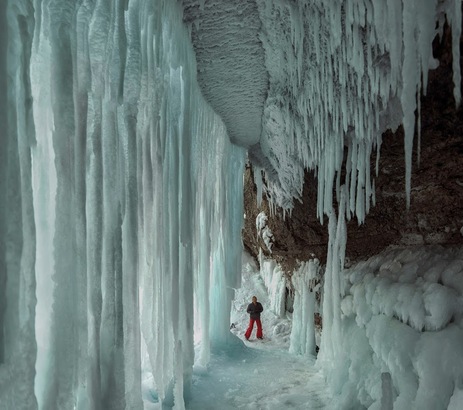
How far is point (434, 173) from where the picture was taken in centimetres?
464

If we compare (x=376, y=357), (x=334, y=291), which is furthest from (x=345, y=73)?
(x=334, y=291)

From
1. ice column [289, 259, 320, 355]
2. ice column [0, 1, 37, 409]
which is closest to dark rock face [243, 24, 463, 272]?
ice column [289, 259, 320, 355]

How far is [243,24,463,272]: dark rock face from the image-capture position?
12.7 feet

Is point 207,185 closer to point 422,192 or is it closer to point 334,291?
point 334,291

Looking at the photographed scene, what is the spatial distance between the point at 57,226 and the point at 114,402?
1.15 meters

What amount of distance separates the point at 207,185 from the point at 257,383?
10.4 feet

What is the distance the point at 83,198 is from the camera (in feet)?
7.23

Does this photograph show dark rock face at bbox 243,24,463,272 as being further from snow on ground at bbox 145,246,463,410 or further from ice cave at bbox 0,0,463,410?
snow on ground at bbox 145,246,463,410

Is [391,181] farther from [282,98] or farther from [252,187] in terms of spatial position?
[252,187]

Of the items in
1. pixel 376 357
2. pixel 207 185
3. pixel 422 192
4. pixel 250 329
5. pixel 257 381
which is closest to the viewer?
pixel 376 357

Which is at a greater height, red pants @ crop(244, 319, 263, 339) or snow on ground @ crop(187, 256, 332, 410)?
snow on ground @ crop(187, 256, 332, 410)

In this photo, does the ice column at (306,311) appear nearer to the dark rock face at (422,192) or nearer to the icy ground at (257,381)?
the icy ground at (257,381)

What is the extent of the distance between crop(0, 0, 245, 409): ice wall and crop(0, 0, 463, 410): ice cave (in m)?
0.01

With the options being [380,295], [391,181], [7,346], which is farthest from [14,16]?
[391,181]
